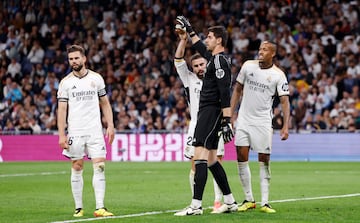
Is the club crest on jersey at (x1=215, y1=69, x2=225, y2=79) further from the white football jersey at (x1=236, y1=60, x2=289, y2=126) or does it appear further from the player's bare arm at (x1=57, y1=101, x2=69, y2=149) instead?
the player's bare arm at (x1=57, y1=101, x2=69, y2=149)

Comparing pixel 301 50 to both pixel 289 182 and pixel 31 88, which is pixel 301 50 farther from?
pixel 289 182

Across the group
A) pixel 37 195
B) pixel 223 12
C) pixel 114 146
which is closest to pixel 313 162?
pixel 114 146

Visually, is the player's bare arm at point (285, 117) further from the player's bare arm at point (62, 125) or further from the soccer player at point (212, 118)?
the player's bare arm at point (62, 125)

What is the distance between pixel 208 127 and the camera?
496 inches

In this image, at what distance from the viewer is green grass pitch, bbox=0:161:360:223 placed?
12.6 meters

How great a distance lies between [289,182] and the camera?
20.5 meters

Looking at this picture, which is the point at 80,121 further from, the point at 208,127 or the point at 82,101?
the point at 208,127

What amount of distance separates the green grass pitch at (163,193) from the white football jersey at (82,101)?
50.8 inches

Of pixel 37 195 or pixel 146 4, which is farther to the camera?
pixel 146 4

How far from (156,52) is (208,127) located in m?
23.9

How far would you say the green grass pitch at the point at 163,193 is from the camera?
41.4ft

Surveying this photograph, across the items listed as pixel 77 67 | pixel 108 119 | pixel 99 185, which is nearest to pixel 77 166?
pixel 99 185

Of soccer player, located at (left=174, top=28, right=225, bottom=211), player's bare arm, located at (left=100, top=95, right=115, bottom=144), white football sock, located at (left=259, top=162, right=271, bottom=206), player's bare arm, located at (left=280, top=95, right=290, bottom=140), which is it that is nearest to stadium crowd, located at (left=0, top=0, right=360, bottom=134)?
soccer player, located at (left=174, top=28, right=225, bottom=211)

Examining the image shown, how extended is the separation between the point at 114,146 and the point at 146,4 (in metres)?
9.04
